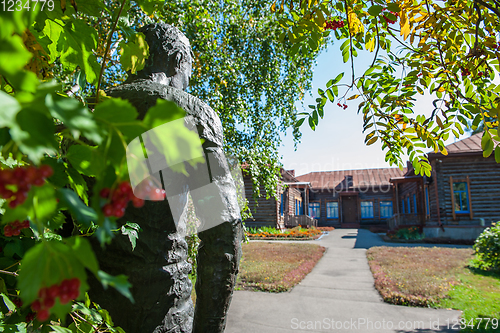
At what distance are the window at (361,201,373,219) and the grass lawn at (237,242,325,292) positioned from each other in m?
18.0

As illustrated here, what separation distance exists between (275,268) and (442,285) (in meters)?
3.75

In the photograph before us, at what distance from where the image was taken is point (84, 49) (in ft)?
2.88

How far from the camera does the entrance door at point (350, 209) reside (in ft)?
94.1

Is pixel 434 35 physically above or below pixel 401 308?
above

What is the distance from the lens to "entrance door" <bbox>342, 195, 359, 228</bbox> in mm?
28672

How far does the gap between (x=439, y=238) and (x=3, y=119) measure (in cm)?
1742

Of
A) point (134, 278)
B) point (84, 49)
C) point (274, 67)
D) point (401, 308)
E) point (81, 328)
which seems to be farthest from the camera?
point (274, 67)

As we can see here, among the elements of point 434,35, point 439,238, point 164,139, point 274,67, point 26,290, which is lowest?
point 439,238

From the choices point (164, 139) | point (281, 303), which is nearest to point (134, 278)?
point (164, 139)

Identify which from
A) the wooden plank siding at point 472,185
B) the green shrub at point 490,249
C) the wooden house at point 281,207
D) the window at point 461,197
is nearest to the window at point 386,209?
the wooden house at point 281,207

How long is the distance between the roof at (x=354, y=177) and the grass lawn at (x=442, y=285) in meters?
20.1

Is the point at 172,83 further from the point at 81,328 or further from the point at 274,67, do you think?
the point at 274,67

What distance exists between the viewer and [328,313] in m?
4.92

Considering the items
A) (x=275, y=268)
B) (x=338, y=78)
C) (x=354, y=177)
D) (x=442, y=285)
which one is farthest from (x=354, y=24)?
(x=354, y=177)
